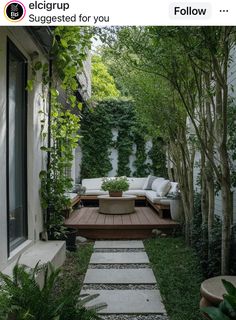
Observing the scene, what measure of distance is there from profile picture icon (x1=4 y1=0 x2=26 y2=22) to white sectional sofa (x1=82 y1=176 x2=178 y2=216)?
17.9 feet

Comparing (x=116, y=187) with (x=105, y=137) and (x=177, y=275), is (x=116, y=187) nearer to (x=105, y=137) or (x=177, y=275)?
(x=105, y=137)

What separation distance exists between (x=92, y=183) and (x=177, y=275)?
23.1ft

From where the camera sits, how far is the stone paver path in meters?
3.28

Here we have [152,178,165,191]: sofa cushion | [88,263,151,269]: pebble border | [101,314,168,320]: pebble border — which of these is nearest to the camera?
[101,314,168,320]: pebble border

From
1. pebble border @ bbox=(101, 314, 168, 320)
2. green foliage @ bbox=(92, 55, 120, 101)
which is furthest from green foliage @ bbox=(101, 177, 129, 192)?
green foliage @ bbox=(92, 55, 120, 101)

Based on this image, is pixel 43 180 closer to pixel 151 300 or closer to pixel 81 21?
pixel 151 300

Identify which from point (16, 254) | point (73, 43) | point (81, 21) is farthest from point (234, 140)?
point (16, 254)

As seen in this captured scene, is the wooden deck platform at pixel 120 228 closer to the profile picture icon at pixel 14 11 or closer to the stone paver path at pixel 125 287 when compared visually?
the stone paver path at pixel 125 287

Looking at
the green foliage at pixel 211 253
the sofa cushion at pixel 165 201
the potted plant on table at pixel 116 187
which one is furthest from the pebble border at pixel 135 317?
the potted plant on table at pixel 116 187

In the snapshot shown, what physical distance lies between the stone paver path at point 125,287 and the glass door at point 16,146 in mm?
1026

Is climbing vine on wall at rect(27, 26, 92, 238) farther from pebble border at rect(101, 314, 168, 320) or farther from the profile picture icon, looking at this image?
pebble border at rect(101, 314, 168, 320)

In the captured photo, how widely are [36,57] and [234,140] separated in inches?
107

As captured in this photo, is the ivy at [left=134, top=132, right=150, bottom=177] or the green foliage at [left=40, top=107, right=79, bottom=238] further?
the ivy at [left=134, top=132, right=150, bottom=177]

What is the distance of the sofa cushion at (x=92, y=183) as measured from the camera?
36.2 ft
